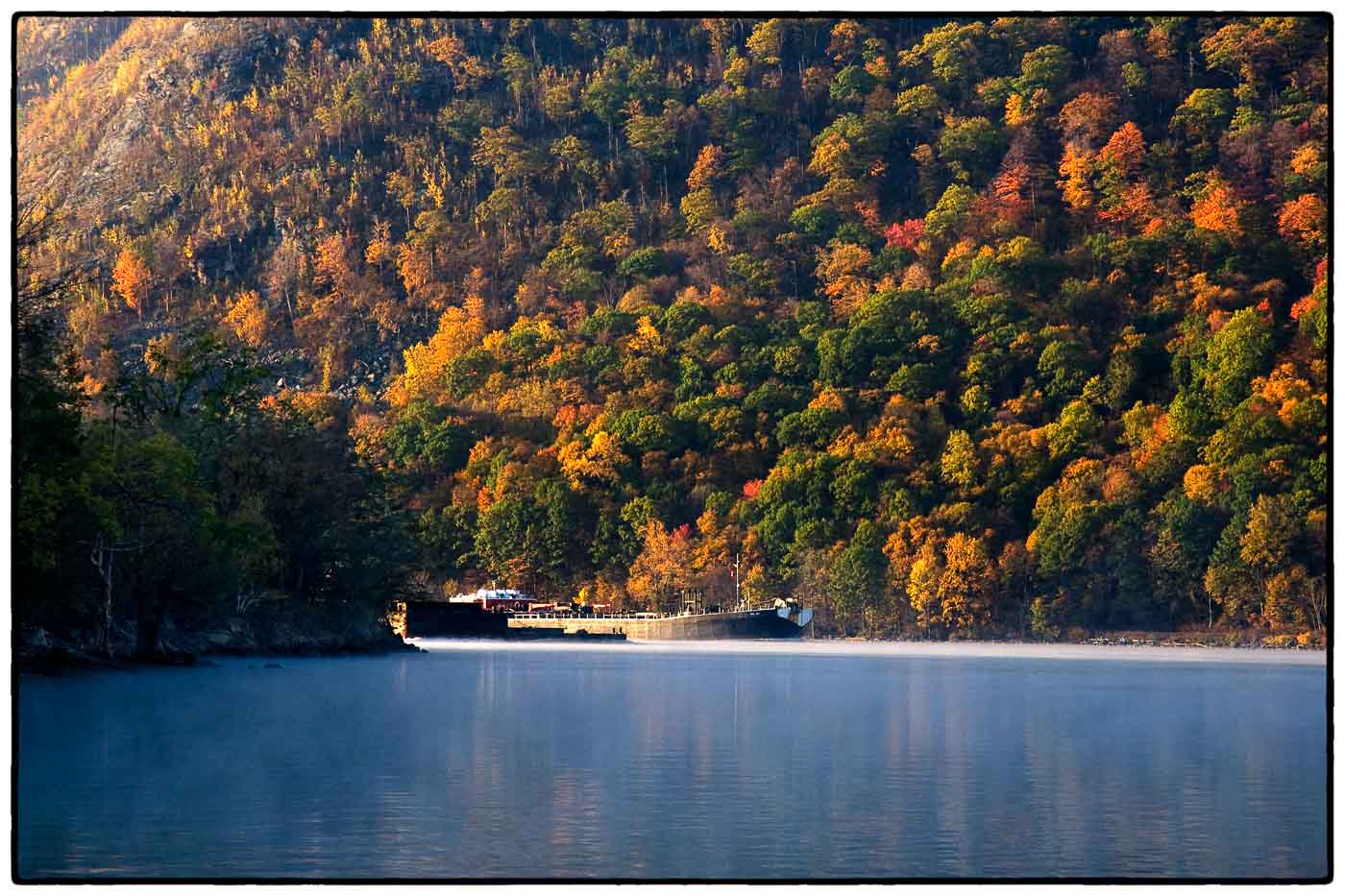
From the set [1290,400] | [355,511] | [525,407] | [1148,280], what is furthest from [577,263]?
[355,511]

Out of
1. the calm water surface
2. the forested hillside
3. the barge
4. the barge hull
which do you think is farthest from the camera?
the barge hull

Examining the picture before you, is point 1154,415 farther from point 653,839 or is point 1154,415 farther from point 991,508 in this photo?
point 653,839

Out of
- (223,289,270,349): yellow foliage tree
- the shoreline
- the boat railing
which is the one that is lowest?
the boat railing

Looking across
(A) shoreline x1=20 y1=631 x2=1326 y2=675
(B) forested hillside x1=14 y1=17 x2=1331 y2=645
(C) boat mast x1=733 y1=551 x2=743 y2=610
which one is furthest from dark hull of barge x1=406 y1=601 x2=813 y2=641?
→ (C) boat mast x1=733 y1=551 x2=743 y2=610

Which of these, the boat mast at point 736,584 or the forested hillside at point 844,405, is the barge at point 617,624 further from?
the forested hillside at point 844,405

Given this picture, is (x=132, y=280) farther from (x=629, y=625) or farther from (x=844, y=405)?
(x=629, y=625)

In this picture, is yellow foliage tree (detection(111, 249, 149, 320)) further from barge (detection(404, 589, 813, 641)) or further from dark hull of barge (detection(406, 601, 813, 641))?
dark hull of barge (detection(406, 601, 813, 641))

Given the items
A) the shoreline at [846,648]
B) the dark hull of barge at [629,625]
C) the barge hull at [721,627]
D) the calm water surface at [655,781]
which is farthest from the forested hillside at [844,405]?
the calm water surface at [655,781]

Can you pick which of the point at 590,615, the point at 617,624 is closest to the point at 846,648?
the point at 617,624
